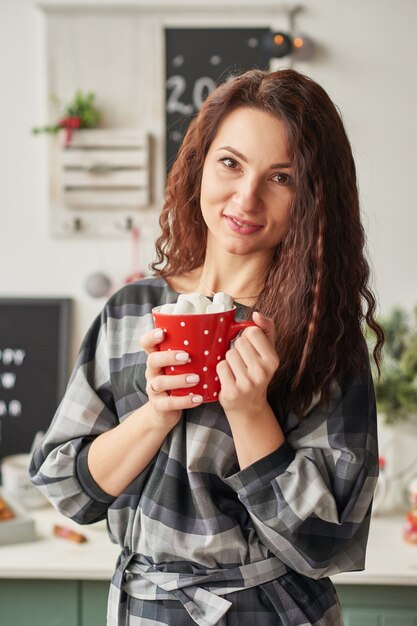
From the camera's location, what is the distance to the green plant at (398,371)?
6.75ft

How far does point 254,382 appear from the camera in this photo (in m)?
0.89

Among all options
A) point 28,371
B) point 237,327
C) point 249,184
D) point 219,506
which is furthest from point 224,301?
point 28,371

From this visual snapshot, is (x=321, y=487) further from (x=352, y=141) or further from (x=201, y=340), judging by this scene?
(x=352, y=141)

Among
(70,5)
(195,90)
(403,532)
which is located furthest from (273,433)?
(70,5)

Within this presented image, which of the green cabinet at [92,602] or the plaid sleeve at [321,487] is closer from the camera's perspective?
the plaid sleeve at [321,487]

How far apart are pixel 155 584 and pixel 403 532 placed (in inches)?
41.6

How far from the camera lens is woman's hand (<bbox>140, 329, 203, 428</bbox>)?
0.89 m

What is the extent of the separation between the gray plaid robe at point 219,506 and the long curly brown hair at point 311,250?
0.13ft

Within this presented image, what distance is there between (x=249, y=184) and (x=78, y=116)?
4.22ft

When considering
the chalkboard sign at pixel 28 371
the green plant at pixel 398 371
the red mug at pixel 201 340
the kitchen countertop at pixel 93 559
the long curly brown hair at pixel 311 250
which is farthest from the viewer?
the chalkboard sign at pixel 28 371

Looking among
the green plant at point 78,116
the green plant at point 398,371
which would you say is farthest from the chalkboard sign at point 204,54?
the green plant at point 398,371

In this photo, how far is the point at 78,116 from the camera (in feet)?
7.01

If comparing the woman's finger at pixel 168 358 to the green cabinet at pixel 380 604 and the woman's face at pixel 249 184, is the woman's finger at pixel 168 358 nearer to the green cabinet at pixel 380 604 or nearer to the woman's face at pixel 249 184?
the woman's face at pixel 249 184

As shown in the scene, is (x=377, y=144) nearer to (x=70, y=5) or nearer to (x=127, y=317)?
(x=70, y=5)
